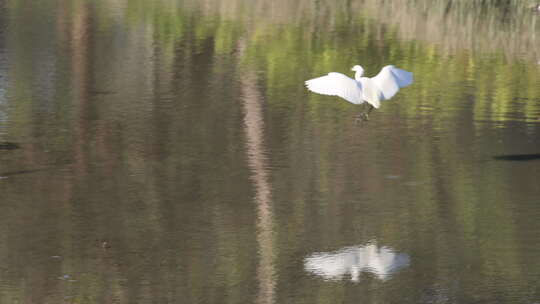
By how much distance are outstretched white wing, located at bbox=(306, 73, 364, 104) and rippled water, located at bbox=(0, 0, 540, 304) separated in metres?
0.60

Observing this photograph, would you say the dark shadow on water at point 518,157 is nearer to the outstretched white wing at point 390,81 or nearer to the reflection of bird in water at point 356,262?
the outstretched white wing at point 390,81

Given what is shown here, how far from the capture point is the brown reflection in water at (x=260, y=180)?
8078 mm

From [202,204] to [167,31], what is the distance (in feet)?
37.5

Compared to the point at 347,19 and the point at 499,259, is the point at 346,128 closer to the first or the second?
→ the point at 499,259

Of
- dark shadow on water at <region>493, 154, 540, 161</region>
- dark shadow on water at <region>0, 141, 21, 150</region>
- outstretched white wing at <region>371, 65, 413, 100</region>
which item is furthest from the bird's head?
dark shadow on water at <region>0, 141, 21, 150</region>

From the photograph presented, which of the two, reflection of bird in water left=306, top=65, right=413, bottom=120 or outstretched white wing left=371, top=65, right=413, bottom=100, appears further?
outstretched white wing left=371, top=65, right=413, bottom=100

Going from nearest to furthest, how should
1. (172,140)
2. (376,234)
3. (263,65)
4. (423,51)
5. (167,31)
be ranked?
1. (376,234)
2. (172,140)
3. (263,65)
4. (423,51)
5. (167,31)

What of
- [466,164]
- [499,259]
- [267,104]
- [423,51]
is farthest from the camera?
[423,51]

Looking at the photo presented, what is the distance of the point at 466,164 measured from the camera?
11.5m

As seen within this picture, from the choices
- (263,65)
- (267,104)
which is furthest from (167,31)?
(267,104)

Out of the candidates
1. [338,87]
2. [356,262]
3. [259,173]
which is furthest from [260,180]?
[356,262]

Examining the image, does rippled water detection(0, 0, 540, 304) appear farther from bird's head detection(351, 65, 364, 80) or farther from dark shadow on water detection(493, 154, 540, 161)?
bird's head detection(351, 65, 364, 80)

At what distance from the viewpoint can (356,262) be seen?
8.46 m

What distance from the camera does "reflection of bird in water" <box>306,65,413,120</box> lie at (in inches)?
447
